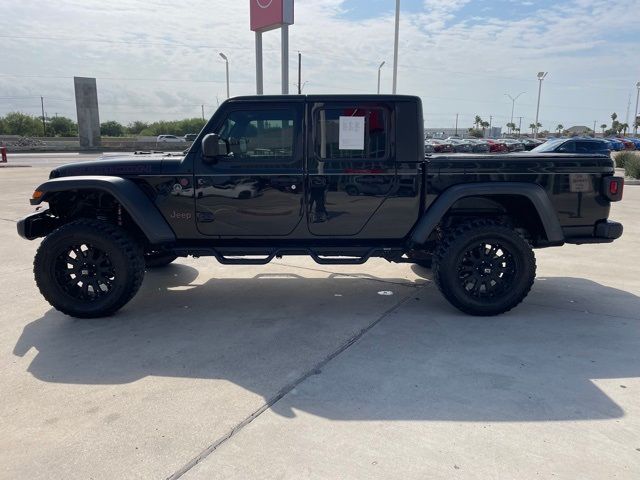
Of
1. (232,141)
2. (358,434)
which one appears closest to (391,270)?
(232,141)

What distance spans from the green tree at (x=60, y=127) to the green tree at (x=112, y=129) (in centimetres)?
438

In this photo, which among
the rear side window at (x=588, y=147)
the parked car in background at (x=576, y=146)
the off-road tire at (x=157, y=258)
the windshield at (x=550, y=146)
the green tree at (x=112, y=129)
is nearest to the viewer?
the off-road tire at (x=157, y=258)

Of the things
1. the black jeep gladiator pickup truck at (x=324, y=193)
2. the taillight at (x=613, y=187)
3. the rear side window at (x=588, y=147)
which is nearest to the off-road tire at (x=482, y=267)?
the black jeep gladiator pickup truck at (x=324, y=193)

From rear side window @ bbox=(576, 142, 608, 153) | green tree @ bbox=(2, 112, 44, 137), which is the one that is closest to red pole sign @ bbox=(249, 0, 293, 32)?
rear side window @ bbox=(576, 142, 608, 153)

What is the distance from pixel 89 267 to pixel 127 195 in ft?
2.48

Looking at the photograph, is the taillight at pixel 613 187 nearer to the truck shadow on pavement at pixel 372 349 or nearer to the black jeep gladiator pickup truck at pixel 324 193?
the black jeep gladiator pickup truck at pixel 324 193

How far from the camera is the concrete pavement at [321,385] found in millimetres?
2514

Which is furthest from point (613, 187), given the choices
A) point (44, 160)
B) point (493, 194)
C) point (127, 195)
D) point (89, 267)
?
point (44, 160)

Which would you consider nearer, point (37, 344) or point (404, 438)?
point (404, 438)

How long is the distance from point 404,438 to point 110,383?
6.35ft

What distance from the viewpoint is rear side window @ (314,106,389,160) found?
441 cm

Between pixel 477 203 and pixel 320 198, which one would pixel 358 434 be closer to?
pixel 320 198

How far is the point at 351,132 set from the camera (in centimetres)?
441

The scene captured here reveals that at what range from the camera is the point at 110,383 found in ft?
10.9
